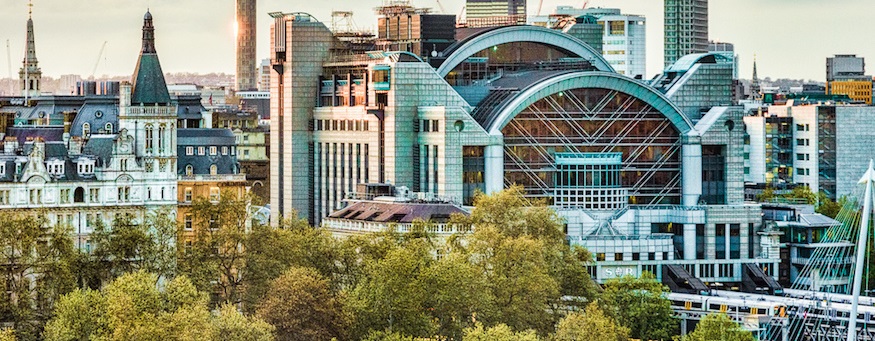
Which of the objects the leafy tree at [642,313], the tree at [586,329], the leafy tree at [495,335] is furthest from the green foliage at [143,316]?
the leafy tree at [642,313]

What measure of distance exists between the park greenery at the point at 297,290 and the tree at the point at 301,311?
0.10m

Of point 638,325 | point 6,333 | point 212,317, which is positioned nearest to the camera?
point 6,333

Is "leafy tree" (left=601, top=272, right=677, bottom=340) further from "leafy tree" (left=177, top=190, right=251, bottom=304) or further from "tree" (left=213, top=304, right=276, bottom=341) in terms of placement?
"tree" (left=213, top=304, right=276, bottom=341)

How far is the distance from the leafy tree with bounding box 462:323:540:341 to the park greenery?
0.20 metres

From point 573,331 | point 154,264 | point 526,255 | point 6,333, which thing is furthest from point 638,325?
point 6,333

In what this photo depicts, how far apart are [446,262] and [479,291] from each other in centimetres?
380

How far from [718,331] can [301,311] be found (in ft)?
96.6

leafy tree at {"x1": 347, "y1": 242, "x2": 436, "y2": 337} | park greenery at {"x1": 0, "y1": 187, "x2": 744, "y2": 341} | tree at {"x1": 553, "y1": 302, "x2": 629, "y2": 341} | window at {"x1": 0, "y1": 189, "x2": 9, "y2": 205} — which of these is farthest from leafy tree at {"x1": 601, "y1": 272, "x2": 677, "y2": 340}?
window at {"x1": 0, "y1": 189, "x2": 9, "y2": 205}

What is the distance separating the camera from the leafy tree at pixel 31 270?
178m

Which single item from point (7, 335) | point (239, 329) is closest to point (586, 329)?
point (239, 329)

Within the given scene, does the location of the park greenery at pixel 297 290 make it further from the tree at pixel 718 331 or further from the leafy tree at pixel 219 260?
the tree at pixel 718 331

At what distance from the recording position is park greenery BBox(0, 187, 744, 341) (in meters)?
170

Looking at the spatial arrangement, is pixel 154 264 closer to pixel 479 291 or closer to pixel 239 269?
pixel 239 269

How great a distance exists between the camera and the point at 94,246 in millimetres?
197250
